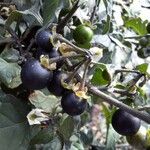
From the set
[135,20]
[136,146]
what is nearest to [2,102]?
[136,146]

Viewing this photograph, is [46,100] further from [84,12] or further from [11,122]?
[84,12]

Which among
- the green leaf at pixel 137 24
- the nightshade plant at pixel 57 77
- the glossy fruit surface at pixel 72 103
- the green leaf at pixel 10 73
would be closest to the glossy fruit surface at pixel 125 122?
the nightshade plant at pixel 57 77

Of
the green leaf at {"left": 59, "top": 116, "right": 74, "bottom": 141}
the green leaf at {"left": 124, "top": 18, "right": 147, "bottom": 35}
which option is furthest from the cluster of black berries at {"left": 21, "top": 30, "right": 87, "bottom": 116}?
the green leaf at {"left": 124, "top": 18, "right": 147, "bottom": 35}

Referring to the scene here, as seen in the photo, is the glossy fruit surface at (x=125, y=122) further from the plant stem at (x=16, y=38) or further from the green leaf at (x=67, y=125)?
the plant stem at (x=16, y=38)

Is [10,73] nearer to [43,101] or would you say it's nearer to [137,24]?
[43,101]

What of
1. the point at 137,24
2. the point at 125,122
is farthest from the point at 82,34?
the point at 137,24

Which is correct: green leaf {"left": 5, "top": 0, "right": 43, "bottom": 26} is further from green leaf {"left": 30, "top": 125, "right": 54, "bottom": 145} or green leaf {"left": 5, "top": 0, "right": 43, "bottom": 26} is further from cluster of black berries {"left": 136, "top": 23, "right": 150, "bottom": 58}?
cluster of black berries {"left": 136, "top": 23, "right": 150, "bottom": 58}
